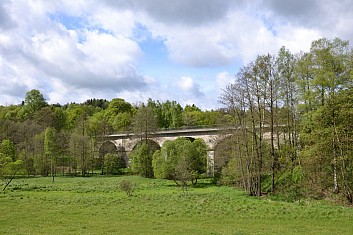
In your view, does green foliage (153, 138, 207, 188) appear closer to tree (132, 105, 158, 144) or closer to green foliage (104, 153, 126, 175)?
tree (132, 105, 158, 144)

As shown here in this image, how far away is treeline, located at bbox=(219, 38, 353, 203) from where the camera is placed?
2825 centimetres

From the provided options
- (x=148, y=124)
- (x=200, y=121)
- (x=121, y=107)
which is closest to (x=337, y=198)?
(x=148, y=124)

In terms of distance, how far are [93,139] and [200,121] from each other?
32.8m

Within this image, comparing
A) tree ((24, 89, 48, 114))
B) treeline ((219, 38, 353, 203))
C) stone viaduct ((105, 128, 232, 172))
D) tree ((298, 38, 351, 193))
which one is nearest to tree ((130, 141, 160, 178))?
stone viaduct ((105, 128, 232, 172))

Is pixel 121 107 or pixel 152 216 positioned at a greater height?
pixel 121 107

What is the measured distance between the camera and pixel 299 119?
122 feet

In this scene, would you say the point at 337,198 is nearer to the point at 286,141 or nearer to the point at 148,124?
the point at 286,141

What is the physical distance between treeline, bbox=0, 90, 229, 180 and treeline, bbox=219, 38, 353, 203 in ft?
40.9

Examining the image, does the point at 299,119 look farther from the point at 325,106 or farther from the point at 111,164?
the point at 111,164

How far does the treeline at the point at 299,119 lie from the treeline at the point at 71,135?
12461mm

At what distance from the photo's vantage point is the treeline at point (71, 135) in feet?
217

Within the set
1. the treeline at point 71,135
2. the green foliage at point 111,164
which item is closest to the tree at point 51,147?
the treeline at point 71,135

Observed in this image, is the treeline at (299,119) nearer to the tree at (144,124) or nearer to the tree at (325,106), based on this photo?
the tree at (325,106)

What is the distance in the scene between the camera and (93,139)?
255 feet
